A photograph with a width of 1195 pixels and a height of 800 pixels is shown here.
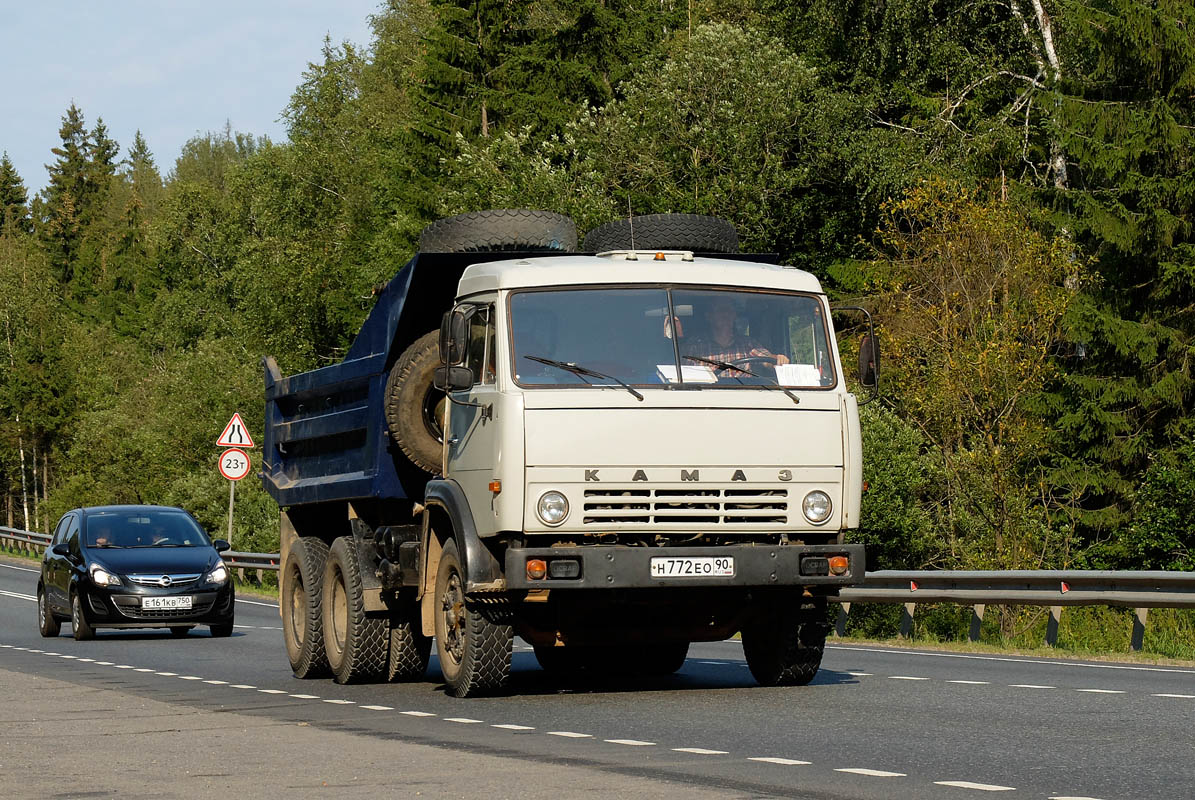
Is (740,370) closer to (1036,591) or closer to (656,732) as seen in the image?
(656,732)

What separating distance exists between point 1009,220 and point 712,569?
990 inches

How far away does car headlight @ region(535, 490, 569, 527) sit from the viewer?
11625 mm

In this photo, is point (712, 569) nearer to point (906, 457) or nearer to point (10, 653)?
point (10, 653)

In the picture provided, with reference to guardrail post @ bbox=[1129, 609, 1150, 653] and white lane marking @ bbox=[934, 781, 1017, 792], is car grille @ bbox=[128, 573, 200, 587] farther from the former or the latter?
white lane marking @ bbox=[934, 781, 1017, 792]

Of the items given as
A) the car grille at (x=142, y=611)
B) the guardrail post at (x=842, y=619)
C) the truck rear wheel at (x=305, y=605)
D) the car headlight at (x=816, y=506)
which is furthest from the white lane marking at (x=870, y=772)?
the car grille at (x=142, y=611)

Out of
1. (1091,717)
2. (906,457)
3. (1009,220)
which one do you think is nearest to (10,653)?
(1091,717)

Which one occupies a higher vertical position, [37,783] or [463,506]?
[463,506]

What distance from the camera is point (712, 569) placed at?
1168 centimetres

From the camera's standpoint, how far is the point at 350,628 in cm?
1465

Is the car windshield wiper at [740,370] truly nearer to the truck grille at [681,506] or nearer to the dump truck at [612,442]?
the dump truck at [612,442]

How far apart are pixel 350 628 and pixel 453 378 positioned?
338 centimetres

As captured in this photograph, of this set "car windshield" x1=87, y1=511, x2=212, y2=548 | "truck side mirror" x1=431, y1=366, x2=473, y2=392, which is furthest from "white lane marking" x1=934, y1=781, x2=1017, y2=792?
"car windshield" x1=87, y1=511, x2=212, y2=548

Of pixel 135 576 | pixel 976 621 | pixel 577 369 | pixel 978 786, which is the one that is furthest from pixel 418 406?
pixel 135 576

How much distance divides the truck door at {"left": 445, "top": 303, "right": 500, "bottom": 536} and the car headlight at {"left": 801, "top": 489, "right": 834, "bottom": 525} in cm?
204
